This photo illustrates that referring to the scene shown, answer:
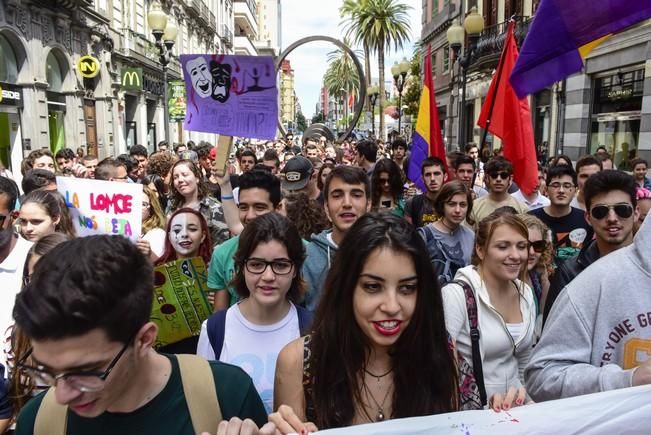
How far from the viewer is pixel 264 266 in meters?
2.59

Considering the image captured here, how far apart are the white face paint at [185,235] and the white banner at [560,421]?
2.41 m

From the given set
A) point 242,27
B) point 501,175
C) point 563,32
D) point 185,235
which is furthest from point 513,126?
point 242,27

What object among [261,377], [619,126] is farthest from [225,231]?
[619,126]

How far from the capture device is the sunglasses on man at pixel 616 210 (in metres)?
3.01

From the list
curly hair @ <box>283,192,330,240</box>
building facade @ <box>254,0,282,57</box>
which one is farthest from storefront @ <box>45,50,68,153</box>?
building facade @ <box>254,0,282,57</box>

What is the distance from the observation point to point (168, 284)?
317 centimetres

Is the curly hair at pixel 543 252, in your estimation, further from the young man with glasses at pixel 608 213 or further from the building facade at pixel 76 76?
the building facade at pixel 76 76

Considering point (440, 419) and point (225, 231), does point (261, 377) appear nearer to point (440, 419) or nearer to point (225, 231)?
point (440, 419)

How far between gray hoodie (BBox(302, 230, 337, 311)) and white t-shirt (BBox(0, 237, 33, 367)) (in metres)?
1.50

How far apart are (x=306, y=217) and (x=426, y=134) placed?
A: 11.0 ft

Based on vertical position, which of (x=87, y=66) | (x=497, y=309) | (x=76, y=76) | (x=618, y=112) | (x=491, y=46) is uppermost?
(x=491, y=46)

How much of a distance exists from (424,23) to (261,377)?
3654cm

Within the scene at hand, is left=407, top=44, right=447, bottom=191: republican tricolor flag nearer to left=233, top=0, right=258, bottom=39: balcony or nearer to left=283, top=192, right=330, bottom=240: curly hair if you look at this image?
left=283, top=192, right=330, bottom=240: curly hair

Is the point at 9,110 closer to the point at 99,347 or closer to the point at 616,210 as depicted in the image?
the point at 616,210
